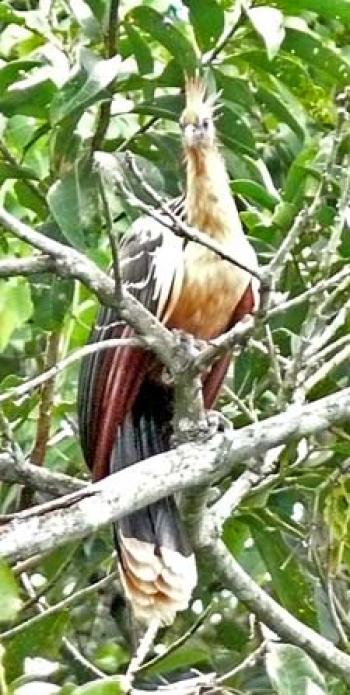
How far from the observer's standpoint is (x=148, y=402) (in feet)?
8.78

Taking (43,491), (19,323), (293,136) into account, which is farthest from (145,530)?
(293,136)

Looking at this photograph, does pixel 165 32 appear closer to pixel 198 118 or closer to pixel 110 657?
pixel 198 118

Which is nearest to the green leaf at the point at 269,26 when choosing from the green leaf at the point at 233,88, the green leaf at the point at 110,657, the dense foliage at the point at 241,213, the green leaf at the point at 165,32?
the dense foliage at the point at 241,213

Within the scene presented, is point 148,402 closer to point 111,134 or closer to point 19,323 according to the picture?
point 19,323

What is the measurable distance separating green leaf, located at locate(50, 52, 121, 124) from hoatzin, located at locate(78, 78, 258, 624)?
20cm

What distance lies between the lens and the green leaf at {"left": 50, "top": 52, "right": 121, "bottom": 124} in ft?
7.07

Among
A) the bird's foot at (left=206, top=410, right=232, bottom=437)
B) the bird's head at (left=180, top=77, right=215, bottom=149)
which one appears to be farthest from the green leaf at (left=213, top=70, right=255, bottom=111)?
the bird's foot at (left=206, top=410, right=232, bottom=437)

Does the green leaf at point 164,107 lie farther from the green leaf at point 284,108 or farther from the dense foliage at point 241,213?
the green leaf at point 284,108

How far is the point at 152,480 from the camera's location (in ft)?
6.21

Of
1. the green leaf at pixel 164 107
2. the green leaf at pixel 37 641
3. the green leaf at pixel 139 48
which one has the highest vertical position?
the green leaf at pixel 139 48

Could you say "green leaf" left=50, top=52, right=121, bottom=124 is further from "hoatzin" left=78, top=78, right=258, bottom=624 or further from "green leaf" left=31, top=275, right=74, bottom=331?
"green leaf" left=31, top=275, right=74, bottom=331

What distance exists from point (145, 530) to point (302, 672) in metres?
0.51

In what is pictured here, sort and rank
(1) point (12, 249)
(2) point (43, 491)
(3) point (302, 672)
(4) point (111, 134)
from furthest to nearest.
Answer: (1) point (12, 249), (4) point (111, 134), (2) point (43, 491), (3) point (302, 672)

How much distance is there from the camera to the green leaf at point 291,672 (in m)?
1.99
